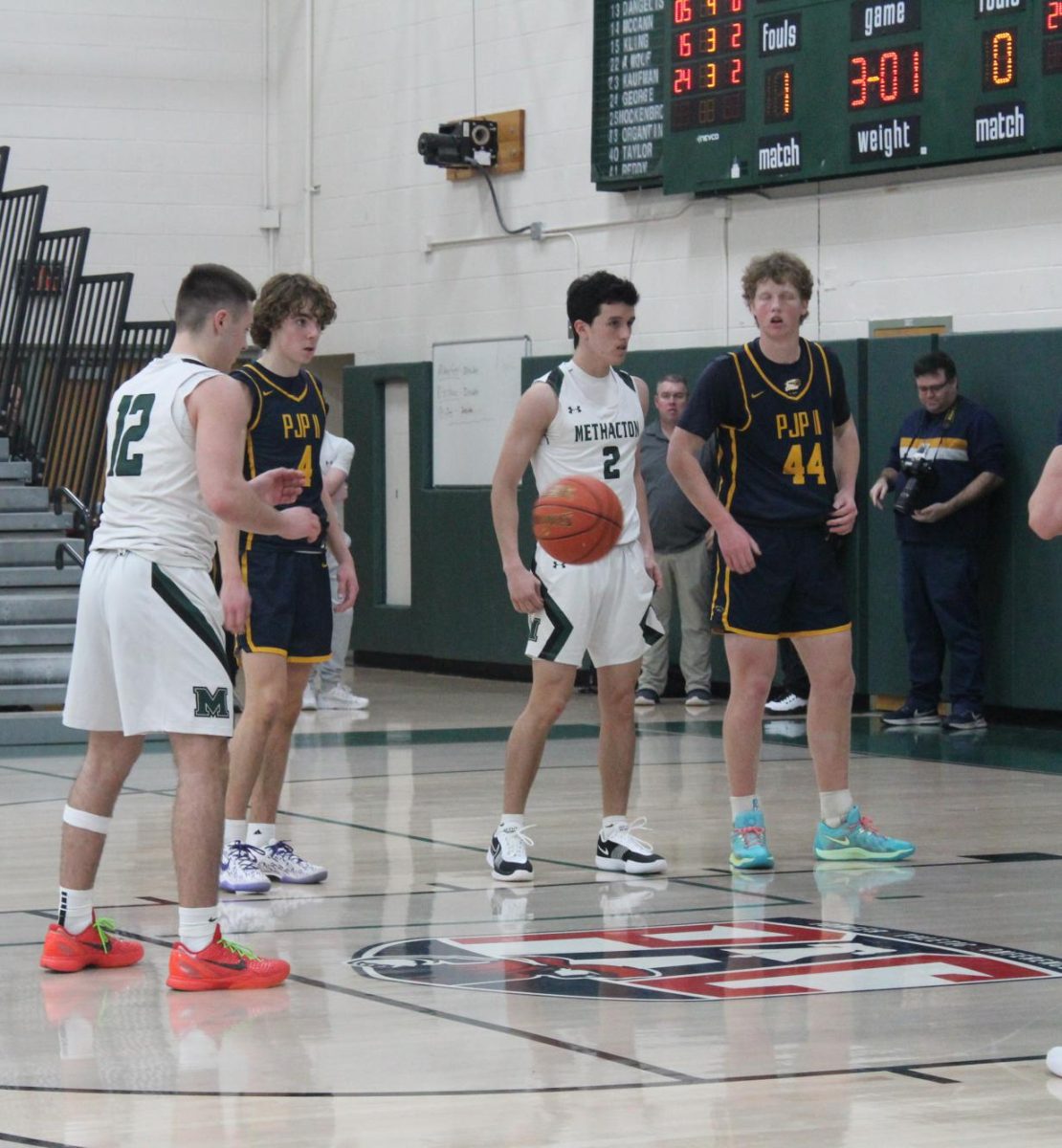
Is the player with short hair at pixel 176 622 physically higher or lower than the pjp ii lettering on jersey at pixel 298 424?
lower

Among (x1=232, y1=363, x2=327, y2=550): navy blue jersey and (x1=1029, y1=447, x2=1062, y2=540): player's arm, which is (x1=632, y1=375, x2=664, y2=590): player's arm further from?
(x1=1029, y1=447, x2=1062, y2=540): player's arm

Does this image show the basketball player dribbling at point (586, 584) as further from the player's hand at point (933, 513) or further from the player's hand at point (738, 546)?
the player's hand at point (933, 513)

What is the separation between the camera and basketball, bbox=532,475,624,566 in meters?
6.88

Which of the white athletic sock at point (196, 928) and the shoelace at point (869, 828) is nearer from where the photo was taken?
the white athletic sock at point (196, 928)

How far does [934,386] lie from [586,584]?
16.6 feet

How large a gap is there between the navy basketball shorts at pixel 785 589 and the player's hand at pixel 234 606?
1.73m

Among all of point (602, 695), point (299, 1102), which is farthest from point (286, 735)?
point (299, 1102)

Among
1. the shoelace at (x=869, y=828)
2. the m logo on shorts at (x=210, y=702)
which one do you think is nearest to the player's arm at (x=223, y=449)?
the m logo on shorts at (x=210, y=702)

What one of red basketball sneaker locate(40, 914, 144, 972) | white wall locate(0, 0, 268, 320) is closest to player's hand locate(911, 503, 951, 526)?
red basketball sneaker locate(40, 914, 144, 972)

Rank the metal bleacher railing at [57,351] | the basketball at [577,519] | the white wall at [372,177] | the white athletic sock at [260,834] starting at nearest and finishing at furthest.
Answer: the basketball at [577,519] → the white athletic sock at [260,834] → the metal bleacher railing at [57,351] → the white wall at [372,177]

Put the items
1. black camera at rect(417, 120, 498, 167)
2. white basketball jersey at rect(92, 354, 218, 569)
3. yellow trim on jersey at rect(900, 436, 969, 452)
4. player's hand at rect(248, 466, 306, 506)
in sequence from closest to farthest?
white basketball jersey at rect(92, 354, 218, 569) → player's hand at rect(248, 466, 306, 506) → yellow trim on jersey at rect(900, 436, 969, 452) → black camera at rect(417, 120, 498, 167)

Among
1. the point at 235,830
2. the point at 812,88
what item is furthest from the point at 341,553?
the point at 812,88

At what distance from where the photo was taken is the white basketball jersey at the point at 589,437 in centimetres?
706

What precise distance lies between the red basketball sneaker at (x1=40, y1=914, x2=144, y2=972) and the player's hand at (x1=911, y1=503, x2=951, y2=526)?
22.5 feet
